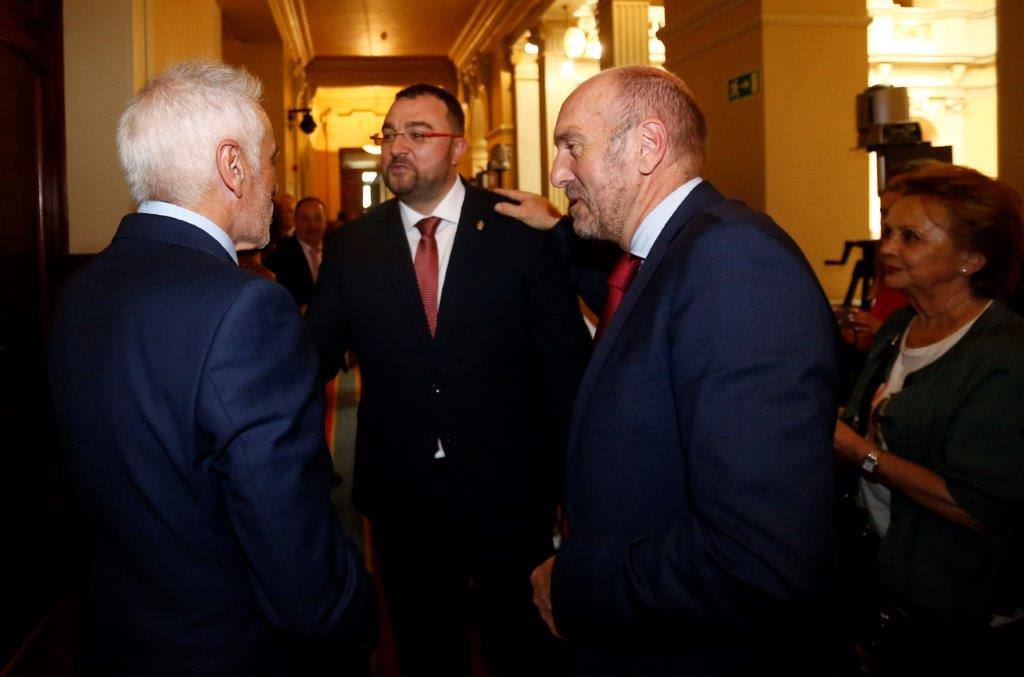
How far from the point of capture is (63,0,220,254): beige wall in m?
3.53

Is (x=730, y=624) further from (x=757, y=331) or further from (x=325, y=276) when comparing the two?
(x=325, y=276)

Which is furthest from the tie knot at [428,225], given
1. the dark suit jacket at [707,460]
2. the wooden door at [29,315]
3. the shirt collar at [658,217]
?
the wooden door at [29,315]

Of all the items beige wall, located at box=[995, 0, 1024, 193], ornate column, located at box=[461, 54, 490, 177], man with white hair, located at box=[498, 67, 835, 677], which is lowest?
man with white hair, located at box=[498, 67, 835, 677]

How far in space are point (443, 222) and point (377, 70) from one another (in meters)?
13.7

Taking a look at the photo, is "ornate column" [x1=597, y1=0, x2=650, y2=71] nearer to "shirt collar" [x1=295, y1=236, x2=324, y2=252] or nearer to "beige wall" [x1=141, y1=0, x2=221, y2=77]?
"shirt collar" [x1=295, y1=236, x2=324, y2=252]

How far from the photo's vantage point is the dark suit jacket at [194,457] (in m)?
1.08

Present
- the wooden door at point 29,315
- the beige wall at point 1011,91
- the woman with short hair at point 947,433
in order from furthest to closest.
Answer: the beige wall at point 1011,91, the wooden door at point 29,315, the woman with short hair at point 947,433

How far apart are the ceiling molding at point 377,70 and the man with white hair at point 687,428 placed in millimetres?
14216

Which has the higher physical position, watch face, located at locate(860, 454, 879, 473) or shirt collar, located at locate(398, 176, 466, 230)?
shirt collar, located at locate(398, 176, 466, 230)

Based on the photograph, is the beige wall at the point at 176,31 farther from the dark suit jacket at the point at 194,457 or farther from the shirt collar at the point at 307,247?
the dark suit jacket at the point at 194,457

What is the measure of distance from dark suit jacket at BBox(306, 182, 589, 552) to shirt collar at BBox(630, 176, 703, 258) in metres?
0.84

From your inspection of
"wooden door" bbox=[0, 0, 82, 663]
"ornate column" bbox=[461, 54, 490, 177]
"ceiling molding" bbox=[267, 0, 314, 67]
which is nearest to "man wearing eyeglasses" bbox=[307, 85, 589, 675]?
"wooden door" bbox=[0, 0, 82, 663]

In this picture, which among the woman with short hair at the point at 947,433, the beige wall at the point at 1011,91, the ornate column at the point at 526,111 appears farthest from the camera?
the ornate column at the point at 526,111

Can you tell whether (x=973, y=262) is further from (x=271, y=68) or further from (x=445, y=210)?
(x=271, y=68)
